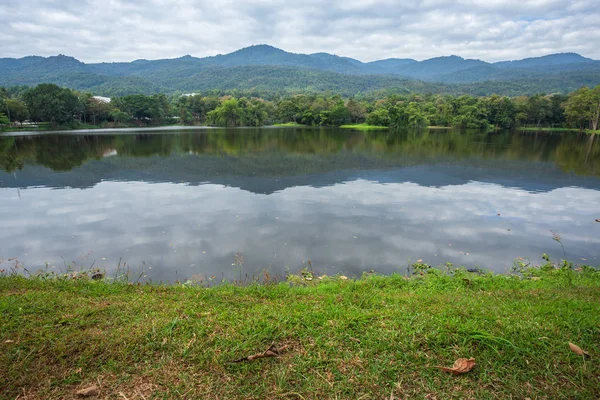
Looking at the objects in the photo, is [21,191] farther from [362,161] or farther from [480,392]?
[362,161]

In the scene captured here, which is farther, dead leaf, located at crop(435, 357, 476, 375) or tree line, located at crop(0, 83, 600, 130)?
tree line, located at crop(0, 83, 600, 130)

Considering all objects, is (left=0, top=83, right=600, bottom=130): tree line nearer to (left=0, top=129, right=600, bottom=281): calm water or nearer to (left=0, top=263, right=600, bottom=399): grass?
(left=0, top=129, right=600, bottom=281): calm water

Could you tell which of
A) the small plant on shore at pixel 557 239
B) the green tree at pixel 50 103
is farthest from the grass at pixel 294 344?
the green tree at pixel 50 103

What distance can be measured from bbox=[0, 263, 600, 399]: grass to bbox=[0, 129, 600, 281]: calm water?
9.71 ft

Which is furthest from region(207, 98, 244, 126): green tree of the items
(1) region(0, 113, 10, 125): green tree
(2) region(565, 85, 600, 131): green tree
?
(2) region(565, 85, 600, 131): green tree

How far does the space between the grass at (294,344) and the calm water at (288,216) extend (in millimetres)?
2961

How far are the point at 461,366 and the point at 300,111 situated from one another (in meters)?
103

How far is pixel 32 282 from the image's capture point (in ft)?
19.4

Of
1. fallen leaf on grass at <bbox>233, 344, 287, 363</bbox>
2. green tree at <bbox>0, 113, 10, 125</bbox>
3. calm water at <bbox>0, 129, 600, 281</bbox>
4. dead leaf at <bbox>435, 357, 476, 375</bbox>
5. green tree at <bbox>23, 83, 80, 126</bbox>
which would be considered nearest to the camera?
dead leaf at <bbox>435, 357, 476, 375</bbox>

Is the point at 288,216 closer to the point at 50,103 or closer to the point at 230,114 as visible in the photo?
the point at 50,103

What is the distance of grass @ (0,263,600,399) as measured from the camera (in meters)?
3.08

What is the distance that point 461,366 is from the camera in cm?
330

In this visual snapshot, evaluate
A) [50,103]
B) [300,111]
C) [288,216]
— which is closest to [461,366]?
[288,216]

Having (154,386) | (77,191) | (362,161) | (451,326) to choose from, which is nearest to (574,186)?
(362,161)
